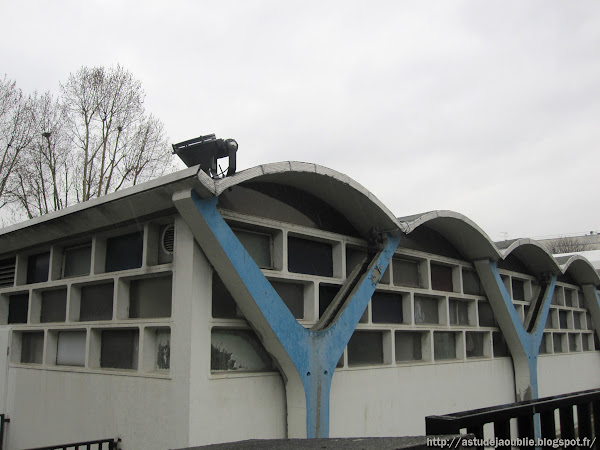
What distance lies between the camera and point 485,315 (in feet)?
35.4

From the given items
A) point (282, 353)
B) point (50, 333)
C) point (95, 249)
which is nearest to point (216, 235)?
point (282, 353)

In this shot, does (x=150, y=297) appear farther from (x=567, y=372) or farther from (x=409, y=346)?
(x=567, y=372)

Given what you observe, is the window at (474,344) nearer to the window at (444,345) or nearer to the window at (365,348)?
the window at (444,345)

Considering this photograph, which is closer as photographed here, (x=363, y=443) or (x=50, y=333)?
(x=363, y=443)

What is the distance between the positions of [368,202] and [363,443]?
4.33 metres

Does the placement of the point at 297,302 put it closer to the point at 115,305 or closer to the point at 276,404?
the point at 276,404

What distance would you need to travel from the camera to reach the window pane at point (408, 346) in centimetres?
871

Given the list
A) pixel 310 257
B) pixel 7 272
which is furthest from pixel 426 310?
pixel 7 272

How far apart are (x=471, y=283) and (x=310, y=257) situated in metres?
4.43

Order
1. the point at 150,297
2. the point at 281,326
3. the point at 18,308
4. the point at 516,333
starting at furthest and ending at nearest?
the point at 516,333, the point at 18,308, the point at 150,297, the point at 281,326

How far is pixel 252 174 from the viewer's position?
232 inches

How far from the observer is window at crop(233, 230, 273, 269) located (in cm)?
661

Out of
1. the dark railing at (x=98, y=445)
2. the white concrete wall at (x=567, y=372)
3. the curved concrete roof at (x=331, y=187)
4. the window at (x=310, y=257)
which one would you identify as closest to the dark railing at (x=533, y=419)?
the curved concrete roof at (x=331, y=187)

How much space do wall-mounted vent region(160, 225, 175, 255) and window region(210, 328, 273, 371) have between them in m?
1.06
